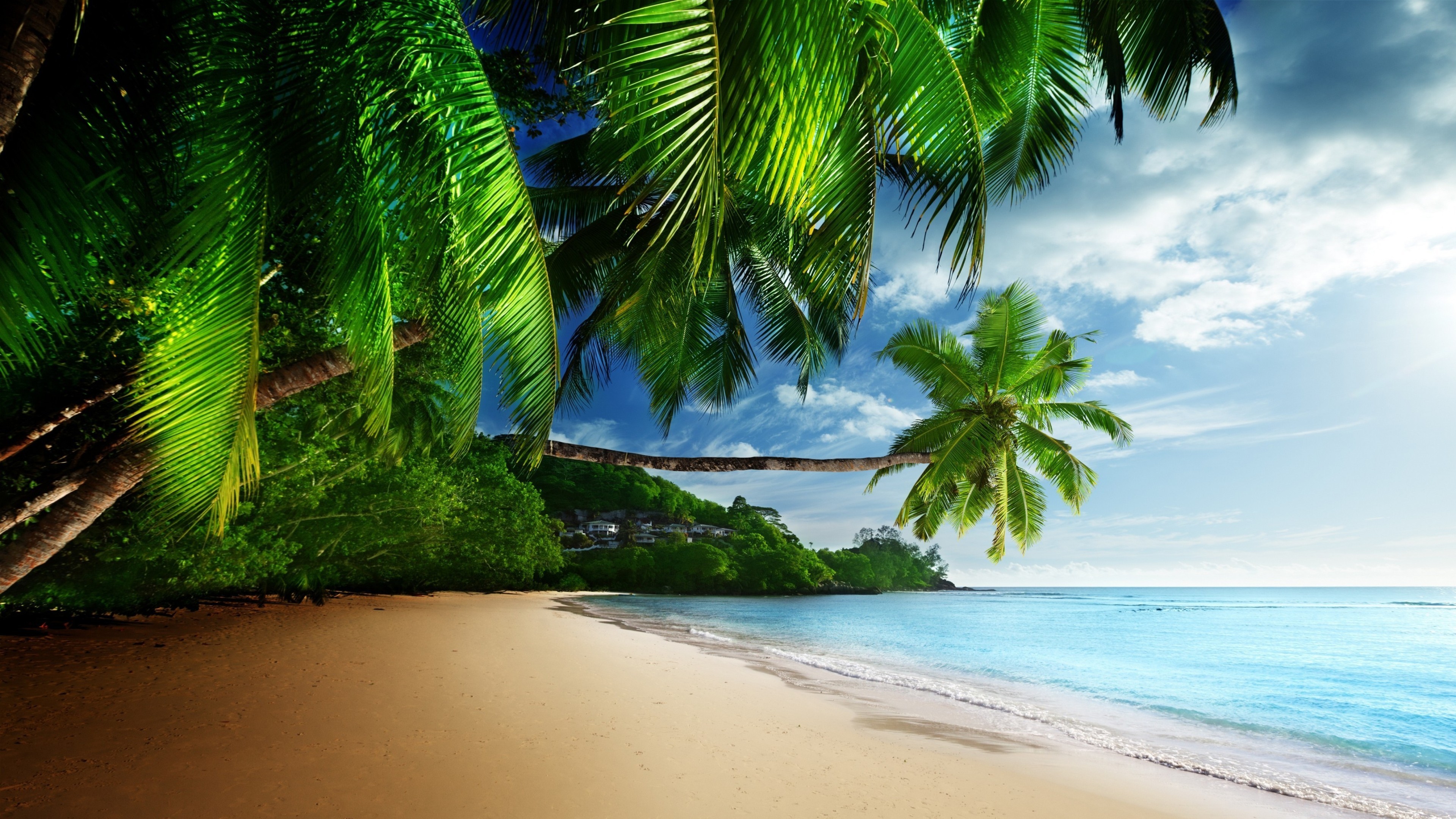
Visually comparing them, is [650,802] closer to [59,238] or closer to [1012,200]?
[59,238]

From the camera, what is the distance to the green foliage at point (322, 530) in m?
7.96

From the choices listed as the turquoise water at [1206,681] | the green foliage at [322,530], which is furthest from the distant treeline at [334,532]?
the turquoise water at [1206,681]

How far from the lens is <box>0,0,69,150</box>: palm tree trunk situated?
1812 mm

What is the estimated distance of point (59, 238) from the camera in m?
2.24

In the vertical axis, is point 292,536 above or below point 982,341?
below

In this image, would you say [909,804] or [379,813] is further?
[909,804]

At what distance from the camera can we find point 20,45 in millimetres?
1834

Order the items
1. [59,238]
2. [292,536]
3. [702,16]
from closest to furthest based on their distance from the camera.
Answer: [702,16] < [59,238] < [292,536]

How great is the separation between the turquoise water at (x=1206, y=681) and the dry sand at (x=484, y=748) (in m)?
1.65

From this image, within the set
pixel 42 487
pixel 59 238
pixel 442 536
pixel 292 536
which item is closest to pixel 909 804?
pixel 59 238

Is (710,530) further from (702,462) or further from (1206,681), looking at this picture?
(702,462)

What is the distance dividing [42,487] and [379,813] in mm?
3201

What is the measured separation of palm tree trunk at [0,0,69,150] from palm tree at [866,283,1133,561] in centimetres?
983

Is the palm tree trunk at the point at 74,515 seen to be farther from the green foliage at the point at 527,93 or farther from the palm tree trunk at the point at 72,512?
the green foliage at the point at 527,93
